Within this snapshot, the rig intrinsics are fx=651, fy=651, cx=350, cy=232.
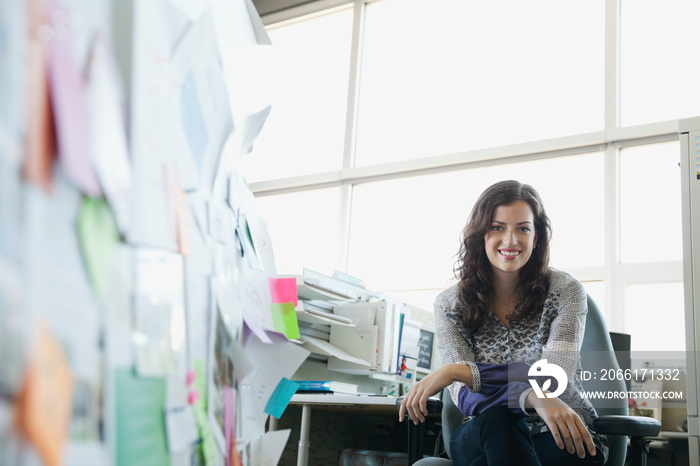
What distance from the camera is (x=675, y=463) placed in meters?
2.79

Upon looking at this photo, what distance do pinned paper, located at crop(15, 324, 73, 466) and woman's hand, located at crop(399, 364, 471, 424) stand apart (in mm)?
1109

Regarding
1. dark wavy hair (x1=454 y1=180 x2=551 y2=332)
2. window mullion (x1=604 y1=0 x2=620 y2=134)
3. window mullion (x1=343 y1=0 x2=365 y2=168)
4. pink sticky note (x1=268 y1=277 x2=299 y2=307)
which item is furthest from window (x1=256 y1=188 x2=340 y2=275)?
pink sticky note (x1=268 y1=277 x2=299 y2=307)

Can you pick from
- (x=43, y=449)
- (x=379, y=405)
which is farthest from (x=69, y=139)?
(x=379, y=405)

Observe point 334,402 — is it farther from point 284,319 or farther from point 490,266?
point 284,319

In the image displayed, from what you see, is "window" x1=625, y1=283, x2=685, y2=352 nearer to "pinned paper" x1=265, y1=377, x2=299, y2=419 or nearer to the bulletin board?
"pinned paper" x1=265, y1=377, x2=299, y2=419

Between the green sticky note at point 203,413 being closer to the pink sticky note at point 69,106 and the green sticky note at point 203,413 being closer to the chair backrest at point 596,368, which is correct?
the pink sticky note at point 69,106

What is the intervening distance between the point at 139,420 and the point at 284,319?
1.07 feet

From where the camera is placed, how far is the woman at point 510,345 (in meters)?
1.31

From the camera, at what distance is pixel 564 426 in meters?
1.30

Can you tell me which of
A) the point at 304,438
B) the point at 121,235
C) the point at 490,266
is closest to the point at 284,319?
the point at 121,235

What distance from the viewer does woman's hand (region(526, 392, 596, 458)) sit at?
1.29 meters

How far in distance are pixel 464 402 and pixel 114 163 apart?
1258mm

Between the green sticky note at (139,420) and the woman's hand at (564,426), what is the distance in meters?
1.05

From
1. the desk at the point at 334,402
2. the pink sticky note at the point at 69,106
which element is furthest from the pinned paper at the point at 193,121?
the desk at the point at 334,402
